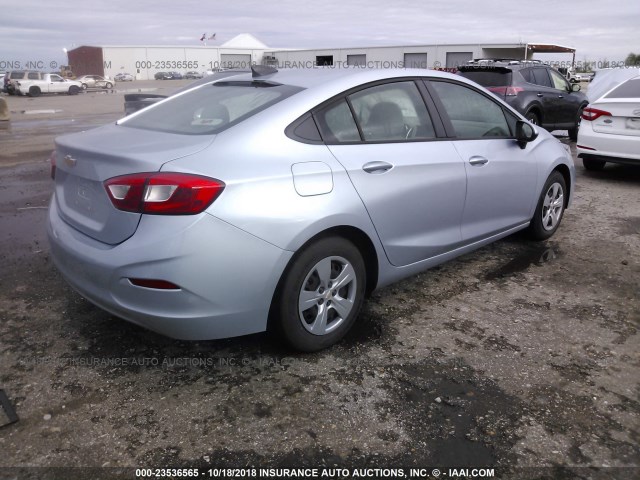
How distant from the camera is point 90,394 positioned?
2.88 metres

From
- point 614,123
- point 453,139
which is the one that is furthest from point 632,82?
point 453,139

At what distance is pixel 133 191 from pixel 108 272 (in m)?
0.42

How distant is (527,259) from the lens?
194 inches

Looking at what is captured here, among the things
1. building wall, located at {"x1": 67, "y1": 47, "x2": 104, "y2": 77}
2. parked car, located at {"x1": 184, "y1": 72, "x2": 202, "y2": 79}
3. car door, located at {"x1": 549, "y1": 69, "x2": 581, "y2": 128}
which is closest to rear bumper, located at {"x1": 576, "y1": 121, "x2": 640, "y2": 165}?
car door, located at {"x1": 549, "y1": 69, "x2": 581, "y2": 128}

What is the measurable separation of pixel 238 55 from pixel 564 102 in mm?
81765

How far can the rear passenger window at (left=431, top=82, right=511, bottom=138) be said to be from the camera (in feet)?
13.4

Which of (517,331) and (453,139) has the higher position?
(453,139)

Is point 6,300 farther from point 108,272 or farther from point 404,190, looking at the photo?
point 404,190

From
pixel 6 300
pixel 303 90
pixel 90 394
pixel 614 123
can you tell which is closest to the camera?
pixel 90 394

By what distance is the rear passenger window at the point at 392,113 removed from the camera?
3463 millimetres

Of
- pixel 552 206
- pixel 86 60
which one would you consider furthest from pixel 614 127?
pixel 86 60

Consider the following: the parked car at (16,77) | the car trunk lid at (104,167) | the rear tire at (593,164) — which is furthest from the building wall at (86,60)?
the car trunk lid at (104,167)

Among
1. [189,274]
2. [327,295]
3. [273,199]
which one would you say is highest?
[273,199]

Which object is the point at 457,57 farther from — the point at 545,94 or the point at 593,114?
the point at 593,114
